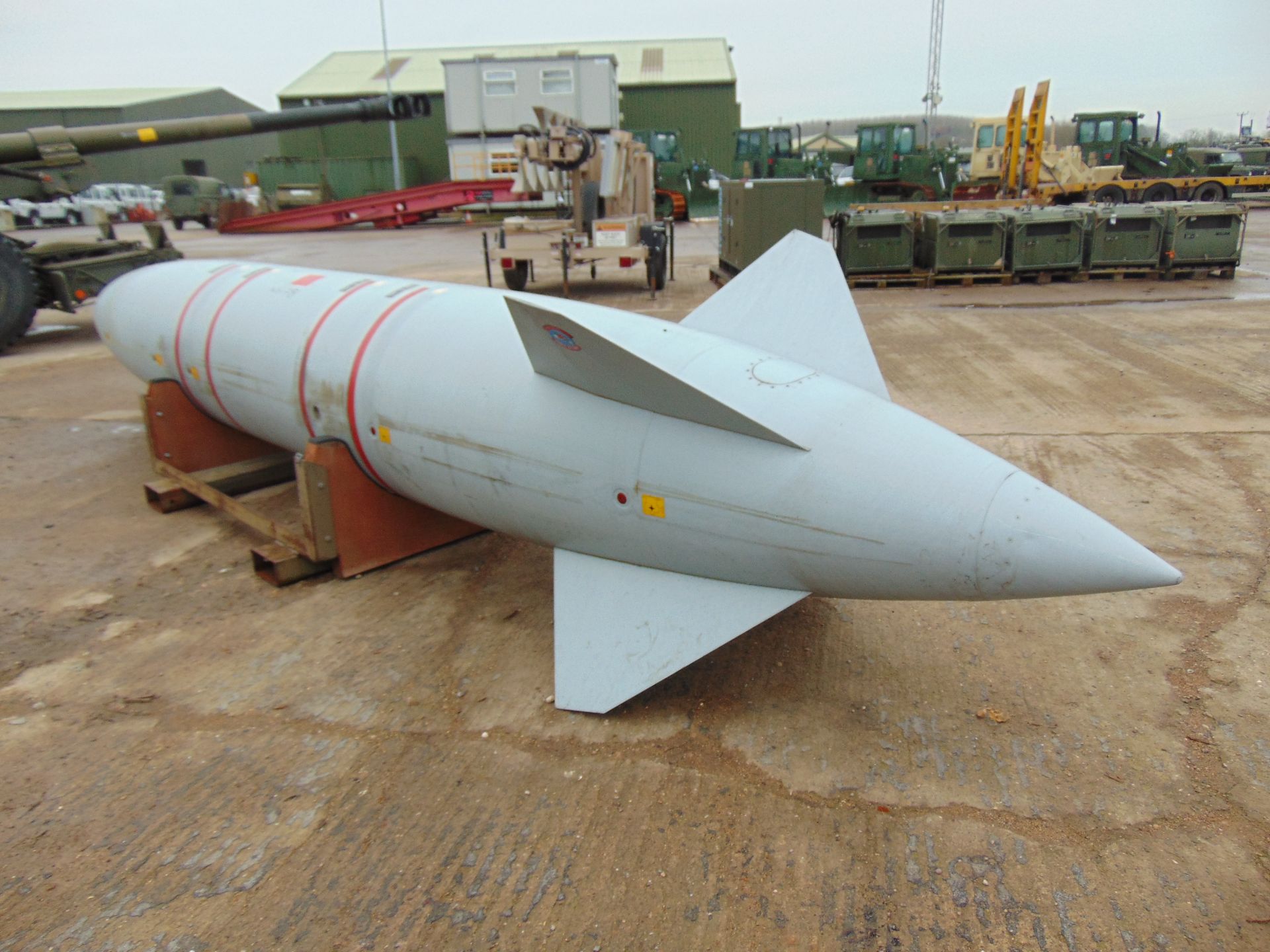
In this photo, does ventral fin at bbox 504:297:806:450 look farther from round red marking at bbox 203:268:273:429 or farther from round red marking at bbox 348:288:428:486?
round red marking at bbox 203:268:273:429

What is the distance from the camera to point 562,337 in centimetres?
291

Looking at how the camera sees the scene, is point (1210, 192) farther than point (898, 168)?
No

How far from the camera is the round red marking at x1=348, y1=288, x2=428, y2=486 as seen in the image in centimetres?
392

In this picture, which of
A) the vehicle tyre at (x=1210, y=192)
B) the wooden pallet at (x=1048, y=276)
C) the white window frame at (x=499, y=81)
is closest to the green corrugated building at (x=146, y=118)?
the white window frame at (x=499, y=81)

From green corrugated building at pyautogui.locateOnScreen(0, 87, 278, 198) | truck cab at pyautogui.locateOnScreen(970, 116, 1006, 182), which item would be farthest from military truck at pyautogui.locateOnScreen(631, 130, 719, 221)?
green corrugated building at pyautogui.locateOnScreen(0, 87, 278, 198)

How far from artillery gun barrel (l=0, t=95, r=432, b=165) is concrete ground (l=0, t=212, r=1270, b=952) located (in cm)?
475

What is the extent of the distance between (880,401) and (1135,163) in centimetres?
2286

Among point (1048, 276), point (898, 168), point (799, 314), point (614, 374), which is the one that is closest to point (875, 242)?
point (1048, 276)

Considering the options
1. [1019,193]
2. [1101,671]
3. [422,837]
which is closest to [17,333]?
[422,837]

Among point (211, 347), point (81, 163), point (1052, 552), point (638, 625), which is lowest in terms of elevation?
point (638, 625)

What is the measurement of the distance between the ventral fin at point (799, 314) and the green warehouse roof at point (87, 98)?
47.6m

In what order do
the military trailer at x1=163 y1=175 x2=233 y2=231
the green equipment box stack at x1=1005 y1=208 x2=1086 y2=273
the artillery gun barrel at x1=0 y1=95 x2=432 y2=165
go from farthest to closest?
the military trailer at x1=163 y1=175 x2=233 y2=231
the green equipment box stack at x1=1005 y1=208 x2=1086 y2=273
the artillery gun barrel at x1=0 y1=95 x2=432 y2=165

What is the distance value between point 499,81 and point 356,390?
2261 cm

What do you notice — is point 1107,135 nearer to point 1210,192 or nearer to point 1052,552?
point 1210,192
